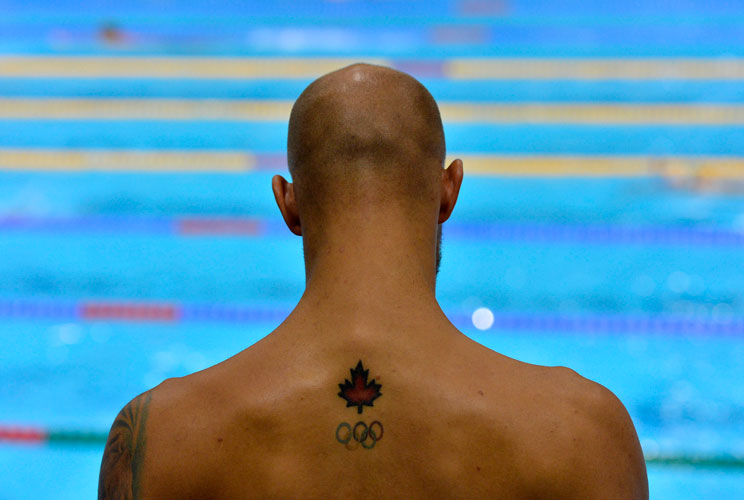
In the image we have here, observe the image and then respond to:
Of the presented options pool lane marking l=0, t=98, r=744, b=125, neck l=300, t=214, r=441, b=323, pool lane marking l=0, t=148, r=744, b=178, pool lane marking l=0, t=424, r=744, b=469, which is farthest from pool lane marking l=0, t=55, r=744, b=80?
neck l=300, t=214, r=441, b=323

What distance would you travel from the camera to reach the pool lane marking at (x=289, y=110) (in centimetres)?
561

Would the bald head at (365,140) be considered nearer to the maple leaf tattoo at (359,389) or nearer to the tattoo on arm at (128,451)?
the maple leaf tattoo at (359,389)

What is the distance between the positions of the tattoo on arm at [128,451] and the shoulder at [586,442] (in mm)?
513

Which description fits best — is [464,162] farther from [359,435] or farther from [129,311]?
[359,435]

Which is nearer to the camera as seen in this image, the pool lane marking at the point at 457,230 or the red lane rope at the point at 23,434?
the red lane rope at the point at 23,434

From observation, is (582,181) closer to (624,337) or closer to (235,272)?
(624,337)

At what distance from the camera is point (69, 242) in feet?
16.2

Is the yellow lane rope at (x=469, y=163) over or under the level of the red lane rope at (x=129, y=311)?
over

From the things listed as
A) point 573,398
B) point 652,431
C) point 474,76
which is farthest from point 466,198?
point 573,398

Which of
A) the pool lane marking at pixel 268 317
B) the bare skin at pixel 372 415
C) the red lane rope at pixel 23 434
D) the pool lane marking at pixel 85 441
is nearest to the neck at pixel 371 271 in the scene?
the bare skin at pixel 372 415

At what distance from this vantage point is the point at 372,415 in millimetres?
1017

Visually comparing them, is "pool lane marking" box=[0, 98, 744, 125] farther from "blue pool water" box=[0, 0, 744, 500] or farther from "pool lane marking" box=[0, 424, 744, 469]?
"pool lane marking" box=[0, 424, 744, 469]

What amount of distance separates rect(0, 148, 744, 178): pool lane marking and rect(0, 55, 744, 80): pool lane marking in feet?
2.82

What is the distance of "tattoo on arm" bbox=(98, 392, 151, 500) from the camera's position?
106 centimetres
